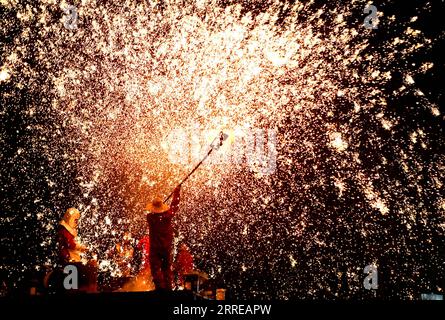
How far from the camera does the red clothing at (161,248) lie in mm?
Result: 6172

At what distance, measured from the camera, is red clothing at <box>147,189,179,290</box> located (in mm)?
6172

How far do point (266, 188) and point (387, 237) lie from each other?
6.47 metres

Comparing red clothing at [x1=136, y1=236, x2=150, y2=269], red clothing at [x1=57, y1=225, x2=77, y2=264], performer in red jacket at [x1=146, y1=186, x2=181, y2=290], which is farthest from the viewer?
red clothing at [x1=136, y1=236, x2=150, y2=269]

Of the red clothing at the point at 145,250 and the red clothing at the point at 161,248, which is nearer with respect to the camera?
the red clothing at the point at 161,248

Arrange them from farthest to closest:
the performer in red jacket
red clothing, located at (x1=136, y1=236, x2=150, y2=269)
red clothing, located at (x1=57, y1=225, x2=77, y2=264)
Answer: red clothing, located at (x1=136, y1=236, x2=150, y2=269)
red clothing, located at (x1=57, y1=225, x2=77, y2=264)
the performer in red jacket

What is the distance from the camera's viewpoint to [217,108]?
1155 centimetres

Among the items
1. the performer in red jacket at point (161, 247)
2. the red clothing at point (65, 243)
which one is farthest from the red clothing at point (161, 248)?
the red clothing at point (65, 243)

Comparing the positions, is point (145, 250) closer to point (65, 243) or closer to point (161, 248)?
point (65, 243)

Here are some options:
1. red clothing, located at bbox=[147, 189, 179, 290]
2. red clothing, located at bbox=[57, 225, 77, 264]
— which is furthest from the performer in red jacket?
red clothing, located at bbox=[57, 225, 77, 264]

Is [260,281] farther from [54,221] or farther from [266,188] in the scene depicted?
[54,221]

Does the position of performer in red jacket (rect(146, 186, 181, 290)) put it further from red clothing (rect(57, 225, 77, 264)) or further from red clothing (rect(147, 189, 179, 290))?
red clothing (rect(57, 225, 77, 264))

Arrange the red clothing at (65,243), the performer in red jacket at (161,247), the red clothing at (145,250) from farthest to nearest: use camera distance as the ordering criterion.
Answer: the red clothing at (145,250) → the red clothing at (65,243) → the performer in red jacket at (161,247)

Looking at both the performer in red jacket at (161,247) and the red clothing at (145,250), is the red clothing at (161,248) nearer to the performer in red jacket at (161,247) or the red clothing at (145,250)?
the performer in red jacket at (161,247)

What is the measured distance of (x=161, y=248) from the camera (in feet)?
20.3
